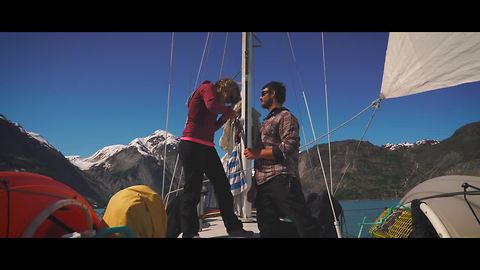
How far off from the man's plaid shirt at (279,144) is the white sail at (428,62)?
1.41m

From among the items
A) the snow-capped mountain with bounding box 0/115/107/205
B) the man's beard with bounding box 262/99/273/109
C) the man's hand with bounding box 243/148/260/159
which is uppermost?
the man's beard with bounding box 262/99/273/109

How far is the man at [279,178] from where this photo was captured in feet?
6.91

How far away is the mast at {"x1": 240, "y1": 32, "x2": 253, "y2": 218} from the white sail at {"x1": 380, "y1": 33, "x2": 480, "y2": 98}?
174 centimetres

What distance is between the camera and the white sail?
7.55 feet

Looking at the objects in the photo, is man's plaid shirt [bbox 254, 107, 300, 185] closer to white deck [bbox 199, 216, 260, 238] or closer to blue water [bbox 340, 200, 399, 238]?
blue water [bbox 340, 200, 399, 238]

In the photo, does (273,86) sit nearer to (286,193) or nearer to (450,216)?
(286,193)

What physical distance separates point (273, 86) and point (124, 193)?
157 centimetres

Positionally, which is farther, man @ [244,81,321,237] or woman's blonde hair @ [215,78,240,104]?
woman's blonde hair @ [215,78,240,104]

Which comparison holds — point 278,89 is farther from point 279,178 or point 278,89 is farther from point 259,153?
point 279,178

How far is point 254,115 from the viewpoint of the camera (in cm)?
433

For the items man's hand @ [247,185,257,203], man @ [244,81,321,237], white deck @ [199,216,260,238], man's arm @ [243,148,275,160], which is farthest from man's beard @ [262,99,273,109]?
white deck @ [199,216,260,238]

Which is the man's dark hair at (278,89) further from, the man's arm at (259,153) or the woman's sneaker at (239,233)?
the woman's sneaker at (239,233)

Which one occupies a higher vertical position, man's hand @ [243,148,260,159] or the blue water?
man's hand @ [243,148,260,159]

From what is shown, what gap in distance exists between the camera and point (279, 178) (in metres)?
2.21
